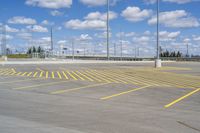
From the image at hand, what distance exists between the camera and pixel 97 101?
34.6 feet

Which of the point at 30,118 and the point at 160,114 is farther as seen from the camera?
the point at 160,114

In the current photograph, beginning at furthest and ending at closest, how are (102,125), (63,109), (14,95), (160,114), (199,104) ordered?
(14,95) < (199,104) < (63,109) < (160,114) < (102,125)

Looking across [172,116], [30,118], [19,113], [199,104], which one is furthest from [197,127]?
[19,113]

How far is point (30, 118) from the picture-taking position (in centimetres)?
773

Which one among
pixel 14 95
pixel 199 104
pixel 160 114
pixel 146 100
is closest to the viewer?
pixel 160 114

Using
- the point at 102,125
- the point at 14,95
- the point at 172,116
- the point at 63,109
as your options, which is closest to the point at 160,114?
the point at 172,116

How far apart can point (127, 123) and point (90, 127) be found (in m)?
0.95

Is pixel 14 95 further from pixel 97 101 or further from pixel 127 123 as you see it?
pixel 127 123

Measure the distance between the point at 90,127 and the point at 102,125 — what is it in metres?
0.32

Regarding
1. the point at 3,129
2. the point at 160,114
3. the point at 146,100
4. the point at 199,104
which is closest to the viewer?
the point at 3,129

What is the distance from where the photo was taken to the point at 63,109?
901 centimetres

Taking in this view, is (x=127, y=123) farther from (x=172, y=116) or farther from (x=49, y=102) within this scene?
(x=49, y=102)

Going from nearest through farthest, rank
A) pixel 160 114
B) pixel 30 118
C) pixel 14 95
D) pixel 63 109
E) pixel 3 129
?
pixel 3 129
pixel 30 118
pixel 160 114
pixel 63 109
pixel 14 95

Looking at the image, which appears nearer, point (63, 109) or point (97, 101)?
point (63, 109)
